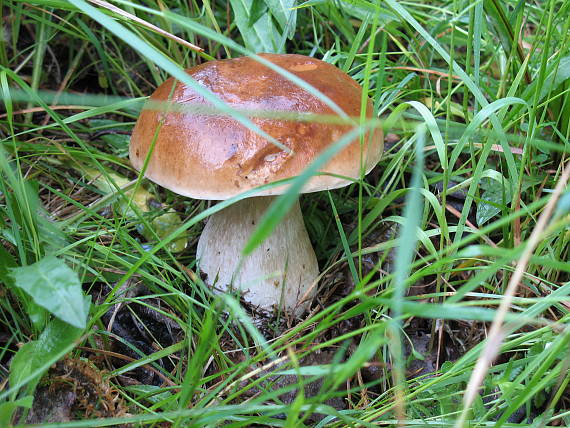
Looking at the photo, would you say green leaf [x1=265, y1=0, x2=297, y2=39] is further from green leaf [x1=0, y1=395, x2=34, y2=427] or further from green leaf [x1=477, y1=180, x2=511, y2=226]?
green leaf [x1=0, y1=395, x2=34, y2=427]

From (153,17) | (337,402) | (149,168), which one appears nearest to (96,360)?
(149,168)

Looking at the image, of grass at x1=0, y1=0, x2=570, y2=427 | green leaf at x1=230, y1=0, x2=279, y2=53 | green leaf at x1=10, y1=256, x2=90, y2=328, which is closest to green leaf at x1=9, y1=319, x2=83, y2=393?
grass at x1=0, y1=0, x2=570, y2=427

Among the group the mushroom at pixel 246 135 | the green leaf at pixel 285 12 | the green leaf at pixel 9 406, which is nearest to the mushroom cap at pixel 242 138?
the mushroom at pixel 246 135

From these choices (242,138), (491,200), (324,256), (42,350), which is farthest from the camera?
(324,256)

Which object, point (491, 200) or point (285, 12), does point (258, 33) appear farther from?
point (491, 200)

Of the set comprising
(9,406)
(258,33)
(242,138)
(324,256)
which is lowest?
(324,256)

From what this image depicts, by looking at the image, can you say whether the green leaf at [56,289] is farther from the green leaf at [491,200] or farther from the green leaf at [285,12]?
the green leaf at [491,200]

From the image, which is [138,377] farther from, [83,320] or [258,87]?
[258,87]

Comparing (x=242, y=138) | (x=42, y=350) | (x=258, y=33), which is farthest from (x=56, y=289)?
(x=258, y=33)
